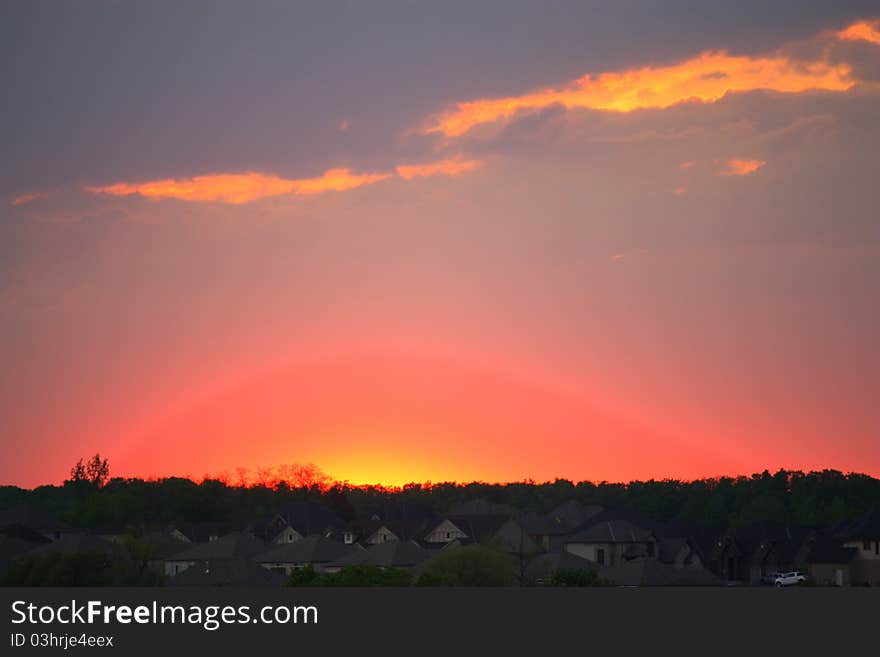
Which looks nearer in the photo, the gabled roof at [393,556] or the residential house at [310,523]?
the gabled roof at [393,556]

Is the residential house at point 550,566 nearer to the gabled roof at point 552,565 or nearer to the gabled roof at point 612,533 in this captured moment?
the gabled roof at point 552,565

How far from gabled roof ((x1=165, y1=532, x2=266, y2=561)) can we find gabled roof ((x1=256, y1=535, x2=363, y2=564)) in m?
Result: 1.59

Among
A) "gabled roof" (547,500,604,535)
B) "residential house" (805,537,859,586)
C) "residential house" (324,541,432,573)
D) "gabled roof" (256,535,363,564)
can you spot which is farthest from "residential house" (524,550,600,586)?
"gabled roof" (547,500,604,535)

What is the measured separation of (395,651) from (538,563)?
71606mm

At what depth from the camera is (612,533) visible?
154m

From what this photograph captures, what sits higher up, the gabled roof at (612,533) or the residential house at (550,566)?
the gabled roof at (612,533)

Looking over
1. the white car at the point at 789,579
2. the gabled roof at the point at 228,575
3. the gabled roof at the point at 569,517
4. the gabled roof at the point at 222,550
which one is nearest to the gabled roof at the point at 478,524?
the gabled roof at the point at 569,517

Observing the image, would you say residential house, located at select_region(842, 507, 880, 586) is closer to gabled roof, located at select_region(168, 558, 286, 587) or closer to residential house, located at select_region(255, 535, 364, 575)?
residential house, located at select_region(255, 535, 364, 575)

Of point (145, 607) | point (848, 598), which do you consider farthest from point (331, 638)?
point (848, 598)

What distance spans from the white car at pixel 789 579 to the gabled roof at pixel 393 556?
33006 millimetres

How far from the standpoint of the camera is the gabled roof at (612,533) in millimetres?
152625

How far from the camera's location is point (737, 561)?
154 m

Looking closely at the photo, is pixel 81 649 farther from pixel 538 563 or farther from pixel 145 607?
pixel 538 563

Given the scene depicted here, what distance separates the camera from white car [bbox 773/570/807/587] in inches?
5241
